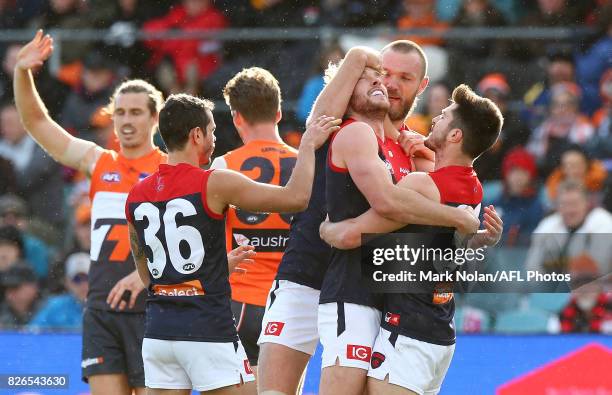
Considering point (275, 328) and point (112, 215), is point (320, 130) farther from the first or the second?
point (112, 215)

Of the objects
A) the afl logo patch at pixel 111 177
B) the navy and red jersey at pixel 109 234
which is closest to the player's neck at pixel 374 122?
the navy and red jersey at pixel 109 234

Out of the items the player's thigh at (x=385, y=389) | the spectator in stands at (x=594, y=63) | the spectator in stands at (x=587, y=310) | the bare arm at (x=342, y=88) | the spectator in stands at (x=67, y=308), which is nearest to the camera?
the player's thigh at (x=385, y=389)

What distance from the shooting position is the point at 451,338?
17.0 ft

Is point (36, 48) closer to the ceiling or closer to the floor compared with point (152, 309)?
closer to the ceiling

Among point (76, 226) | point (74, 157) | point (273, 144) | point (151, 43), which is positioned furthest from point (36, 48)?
point (151, 43)

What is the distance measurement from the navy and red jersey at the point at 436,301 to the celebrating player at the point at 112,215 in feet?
6.95

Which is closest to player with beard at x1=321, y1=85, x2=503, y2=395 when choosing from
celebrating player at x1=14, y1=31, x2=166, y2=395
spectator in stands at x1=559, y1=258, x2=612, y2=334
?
celebrating player at x1=14, y1=31, x2=166, y2=395

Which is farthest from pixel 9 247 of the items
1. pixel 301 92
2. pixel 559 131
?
pixel 559 131

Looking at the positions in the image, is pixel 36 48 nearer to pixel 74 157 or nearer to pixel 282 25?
pixel 74 157

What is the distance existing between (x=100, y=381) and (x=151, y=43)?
6116mm

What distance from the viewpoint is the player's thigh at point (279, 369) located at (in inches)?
217

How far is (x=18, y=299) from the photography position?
1027cm

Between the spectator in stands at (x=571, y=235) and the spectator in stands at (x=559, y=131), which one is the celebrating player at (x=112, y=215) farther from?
the spectator in stands at (x=559, y=131)

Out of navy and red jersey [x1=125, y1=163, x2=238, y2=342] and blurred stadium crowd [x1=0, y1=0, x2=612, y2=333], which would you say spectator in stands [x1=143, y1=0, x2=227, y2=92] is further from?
navy and red jersey [x1=125, y1=163, x2=238, y2=342]
